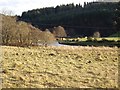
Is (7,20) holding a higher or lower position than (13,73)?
higher

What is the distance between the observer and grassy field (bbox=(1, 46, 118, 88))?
47.5 feet

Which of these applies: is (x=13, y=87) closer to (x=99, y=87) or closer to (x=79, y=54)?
(x=99, y=87)

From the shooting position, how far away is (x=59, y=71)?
1697cm

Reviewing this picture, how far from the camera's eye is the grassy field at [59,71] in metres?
14.5

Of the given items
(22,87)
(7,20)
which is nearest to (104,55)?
(22,87)

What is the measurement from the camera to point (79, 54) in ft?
78.6

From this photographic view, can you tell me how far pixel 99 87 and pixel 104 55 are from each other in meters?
9.80

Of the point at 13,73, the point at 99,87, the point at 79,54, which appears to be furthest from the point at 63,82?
the point at 79,54

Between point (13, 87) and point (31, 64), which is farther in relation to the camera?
point (31, 64)

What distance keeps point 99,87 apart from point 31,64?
553cm

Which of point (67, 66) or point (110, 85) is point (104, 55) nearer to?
point (67, 66)

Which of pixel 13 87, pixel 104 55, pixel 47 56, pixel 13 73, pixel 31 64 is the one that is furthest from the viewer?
pixel 104 55

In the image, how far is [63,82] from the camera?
48.3 ft

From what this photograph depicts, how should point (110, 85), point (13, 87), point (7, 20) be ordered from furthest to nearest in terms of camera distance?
point (7, 20) < point (110, 85) < point (13, 87)
